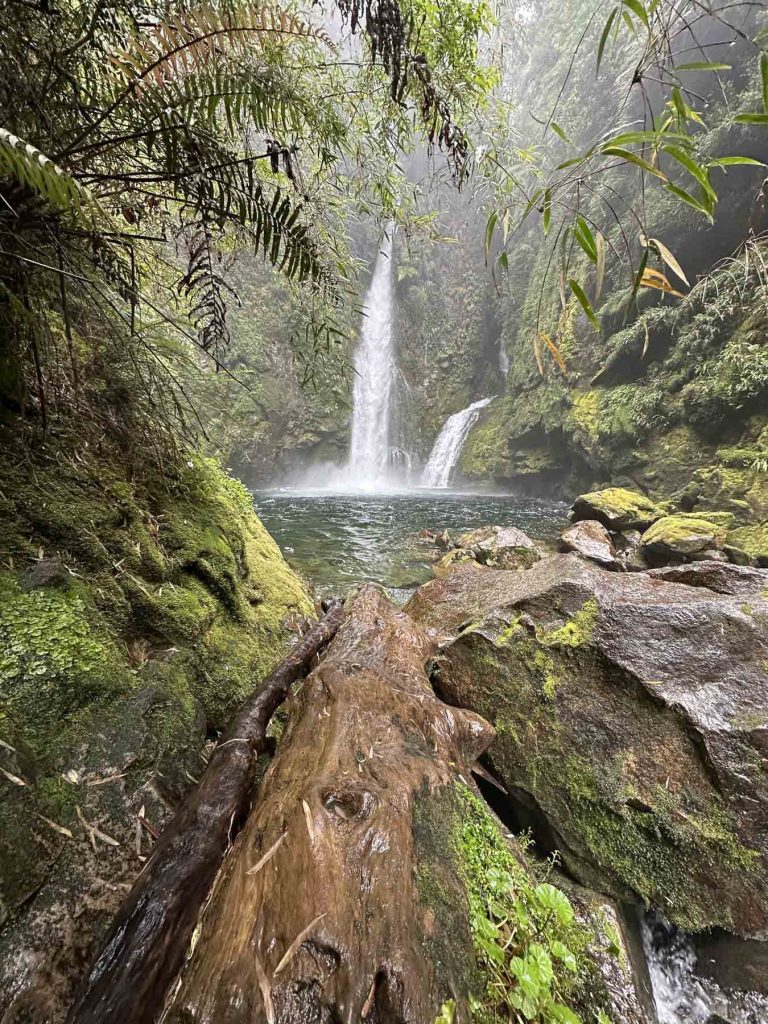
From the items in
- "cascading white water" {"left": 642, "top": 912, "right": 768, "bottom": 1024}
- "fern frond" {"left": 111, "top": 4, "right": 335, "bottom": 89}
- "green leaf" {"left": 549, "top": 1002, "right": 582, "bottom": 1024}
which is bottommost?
"cascading white water" {"left": 642, "top": 912, "right": 768, "bottom": 1024}

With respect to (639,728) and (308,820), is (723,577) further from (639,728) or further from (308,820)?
(308,820)

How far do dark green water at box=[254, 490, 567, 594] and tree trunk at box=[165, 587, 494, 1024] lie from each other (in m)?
4.16

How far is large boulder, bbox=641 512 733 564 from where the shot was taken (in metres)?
6.57

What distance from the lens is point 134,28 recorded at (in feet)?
6.03

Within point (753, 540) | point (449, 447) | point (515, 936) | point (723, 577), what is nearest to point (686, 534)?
point (753, 540)

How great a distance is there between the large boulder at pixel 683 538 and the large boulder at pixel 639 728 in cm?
424

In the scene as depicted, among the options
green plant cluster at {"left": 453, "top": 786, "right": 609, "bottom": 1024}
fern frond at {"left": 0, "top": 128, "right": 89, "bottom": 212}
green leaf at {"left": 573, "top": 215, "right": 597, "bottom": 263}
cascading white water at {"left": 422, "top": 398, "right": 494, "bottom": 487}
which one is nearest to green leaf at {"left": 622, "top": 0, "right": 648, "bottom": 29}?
green leaf at {"left": 573, "top": 215, "right": 597, "bottom": 263}

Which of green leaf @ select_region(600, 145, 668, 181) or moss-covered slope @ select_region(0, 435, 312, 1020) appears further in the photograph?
moss-covered slope @ select_region(0, 435, 312, 1020)

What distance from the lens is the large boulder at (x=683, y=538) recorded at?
6.57 meters

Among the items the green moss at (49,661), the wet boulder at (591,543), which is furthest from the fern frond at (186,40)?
the wet boulder at (591,543)

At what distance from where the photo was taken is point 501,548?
702 centimetres

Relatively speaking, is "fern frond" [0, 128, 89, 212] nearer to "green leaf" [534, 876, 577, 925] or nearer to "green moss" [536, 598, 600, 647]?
"green leaf" [534, 876, 577, 925]

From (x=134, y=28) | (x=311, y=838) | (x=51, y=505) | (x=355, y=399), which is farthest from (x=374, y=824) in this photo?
(x=355, y=399)

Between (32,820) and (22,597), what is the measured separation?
0.83 meters
